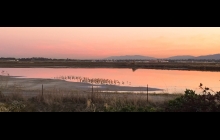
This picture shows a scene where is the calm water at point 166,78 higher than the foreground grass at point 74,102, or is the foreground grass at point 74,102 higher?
the foreground grass at point 74,102

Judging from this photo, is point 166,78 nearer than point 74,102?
No

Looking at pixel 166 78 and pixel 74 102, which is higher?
pixel 74 102

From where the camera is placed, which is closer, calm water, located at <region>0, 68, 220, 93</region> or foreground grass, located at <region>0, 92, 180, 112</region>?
foreground grass, located at <region>0, 92, 180, 112</region>

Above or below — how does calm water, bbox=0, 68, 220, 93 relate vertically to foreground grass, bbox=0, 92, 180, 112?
below

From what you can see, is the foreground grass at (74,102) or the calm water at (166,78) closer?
the foreground grass at (74,102)
